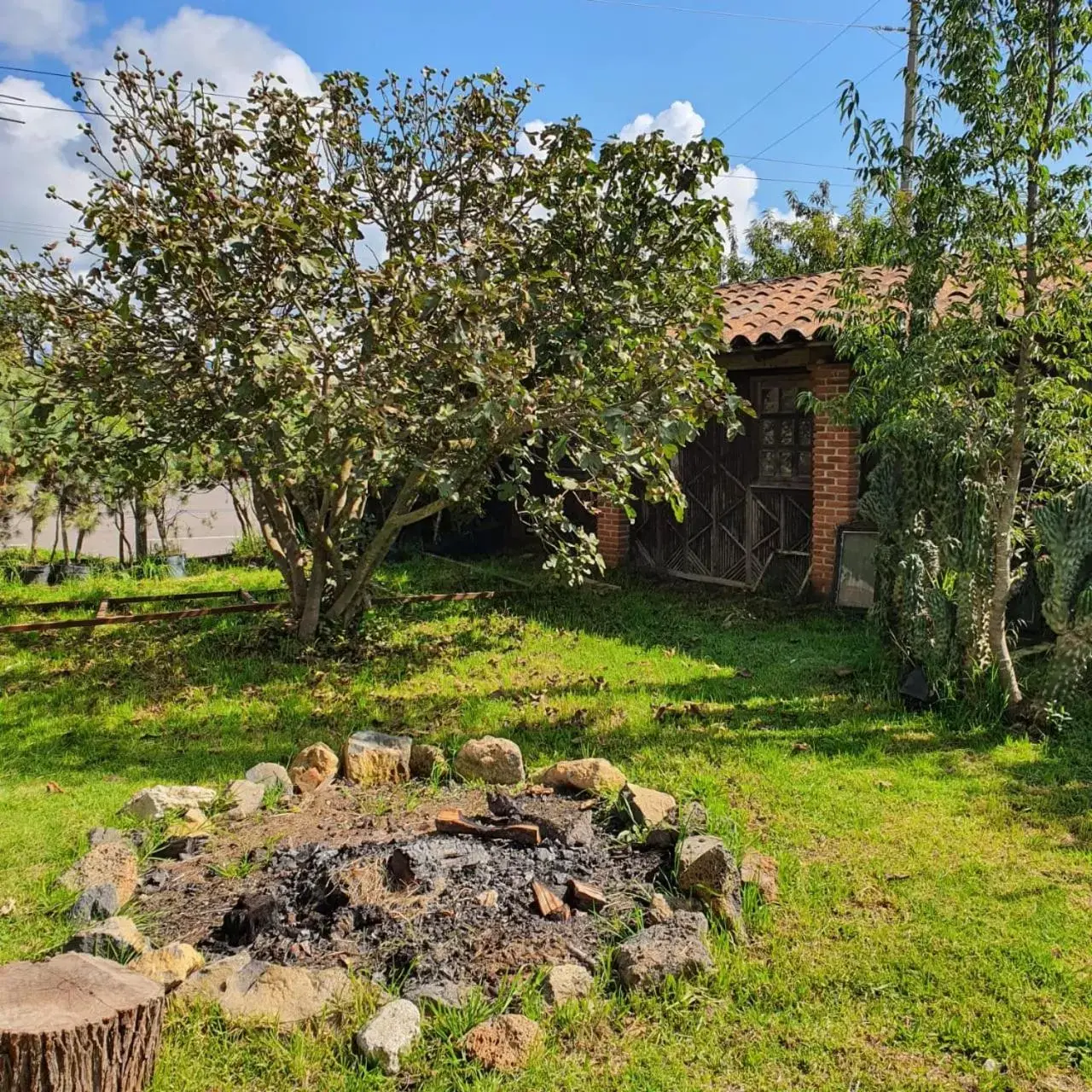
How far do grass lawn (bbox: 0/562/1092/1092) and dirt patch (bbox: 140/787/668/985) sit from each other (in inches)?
10.2

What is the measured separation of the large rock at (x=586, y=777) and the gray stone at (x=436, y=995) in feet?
4.65

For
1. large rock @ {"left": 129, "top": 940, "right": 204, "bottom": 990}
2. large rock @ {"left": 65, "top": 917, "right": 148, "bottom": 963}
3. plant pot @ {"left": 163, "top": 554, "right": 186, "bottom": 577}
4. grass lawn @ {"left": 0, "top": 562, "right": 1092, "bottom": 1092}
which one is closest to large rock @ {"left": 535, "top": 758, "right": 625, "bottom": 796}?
grass lawn @ {"left": 0, "top": 562, "right": 1092, "bottom": 1092}

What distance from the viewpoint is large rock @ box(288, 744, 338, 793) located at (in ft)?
13.1

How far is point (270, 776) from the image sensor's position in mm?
4008

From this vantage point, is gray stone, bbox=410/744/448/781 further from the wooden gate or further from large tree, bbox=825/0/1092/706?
the wooden gate

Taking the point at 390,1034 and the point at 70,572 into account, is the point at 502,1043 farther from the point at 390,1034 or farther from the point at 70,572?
the point at 70,572

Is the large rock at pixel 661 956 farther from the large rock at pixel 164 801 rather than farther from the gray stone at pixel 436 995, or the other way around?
the large rock at pixel 164 801

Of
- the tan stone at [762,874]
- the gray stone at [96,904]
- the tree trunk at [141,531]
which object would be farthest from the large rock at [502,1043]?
the tree trunk at [141,531]

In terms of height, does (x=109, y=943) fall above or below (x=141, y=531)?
below

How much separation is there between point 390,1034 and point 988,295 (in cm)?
433

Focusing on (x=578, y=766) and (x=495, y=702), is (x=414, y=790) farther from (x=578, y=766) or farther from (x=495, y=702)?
(x=495, y=702)

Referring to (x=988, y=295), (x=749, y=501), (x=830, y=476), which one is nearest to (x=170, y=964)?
(x=988, y=295)

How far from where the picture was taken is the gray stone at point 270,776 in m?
3.95

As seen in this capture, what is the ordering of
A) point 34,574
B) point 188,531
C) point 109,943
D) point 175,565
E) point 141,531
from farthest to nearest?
1. point 188,531
2. point 141,531
3. point 175,565
4. point 34,574
5. point 109,943
